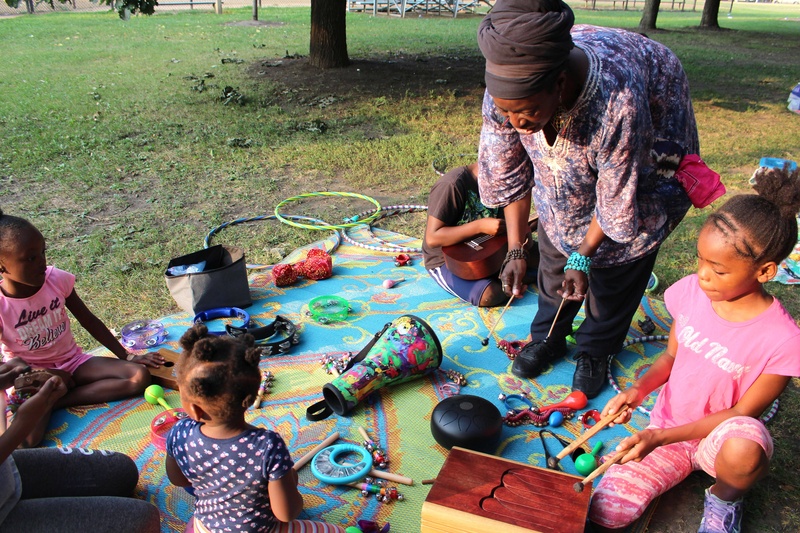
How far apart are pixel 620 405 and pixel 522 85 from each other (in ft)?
4.09

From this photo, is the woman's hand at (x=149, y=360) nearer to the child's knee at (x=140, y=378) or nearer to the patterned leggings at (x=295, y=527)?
the child's knee at (x=140, y=378)

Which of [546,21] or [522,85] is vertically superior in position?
[546,21]

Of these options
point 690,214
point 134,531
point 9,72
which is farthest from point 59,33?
point 134,531

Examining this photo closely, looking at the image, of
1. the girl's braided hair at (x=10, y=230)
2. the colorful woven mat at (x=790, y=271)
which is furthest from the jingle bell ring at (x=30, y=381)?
the colorful woven mat at (x=790, y=271)

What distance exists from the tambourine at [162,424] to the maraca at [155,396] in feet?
0.17

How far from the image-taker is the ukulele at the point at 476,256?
3.99m

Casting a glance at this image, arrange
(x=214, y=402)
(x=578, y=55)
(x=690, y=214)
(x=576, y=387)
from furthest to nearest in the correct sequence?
(x=690, y=214) < (x=576, y=387) < (x=578, y=55) < (x=214, y=402)

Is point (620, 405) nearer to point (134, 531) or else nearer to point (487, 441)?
point (487, 441)

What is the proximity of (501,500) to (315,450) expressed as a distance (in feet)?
3.12

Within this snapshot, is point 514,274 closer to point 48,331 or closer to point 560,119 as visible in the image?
point 560,119

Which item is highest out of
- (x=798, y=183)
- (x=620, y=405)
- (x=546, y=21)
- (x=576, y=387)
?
(x=546, y=21)

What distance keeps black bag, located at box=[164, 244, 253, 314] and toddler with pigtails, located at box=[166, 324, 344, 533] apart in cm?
187

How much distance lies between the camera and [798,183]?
85.9 inches

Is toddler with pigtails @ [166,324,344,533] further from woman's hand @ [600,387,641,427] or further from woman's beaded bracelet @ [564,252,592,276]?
woman's beaded bracelet @ [564,252,592,276]
